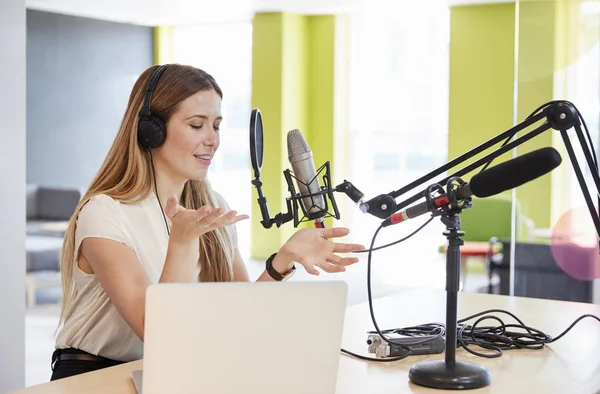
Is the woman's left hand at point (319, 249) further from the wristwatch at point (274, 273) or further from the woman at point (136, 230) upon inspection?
the wristwatch at point (274, 273)

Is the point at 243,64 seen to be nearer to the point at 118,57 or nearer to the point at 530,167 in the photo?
the point at 118,57

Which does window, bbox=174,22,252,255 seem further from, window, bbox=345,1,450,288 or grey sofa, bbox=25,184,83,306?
grey sofa, bbox=25,184,83,306

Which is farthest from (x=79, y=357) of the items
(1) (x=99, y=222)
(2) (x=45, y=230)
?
(2) (x=45, y=230)

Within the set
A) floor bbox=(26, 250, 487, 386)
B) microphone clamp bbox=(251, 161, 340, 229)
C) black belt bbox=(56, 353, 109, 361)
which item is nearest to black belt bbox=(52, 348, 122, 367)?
black belt bbox=(56, 353, 109, 361)

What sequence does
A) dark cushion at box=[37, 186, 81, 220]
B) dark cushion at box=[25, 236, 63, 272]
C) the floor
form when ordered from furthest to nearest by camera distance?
dark cushion at box=[37, 186, 81, 220]
dark cushion at box=[25, 236, 63, 272]
the floor

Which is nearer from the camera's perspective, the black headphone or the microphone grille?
the microphone grille

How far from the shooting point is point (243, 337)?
1272 mm

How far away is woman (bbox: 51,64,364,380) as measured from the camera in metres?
1.88

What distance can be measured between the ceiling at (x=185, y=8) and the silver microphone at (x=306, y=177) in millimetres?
7180

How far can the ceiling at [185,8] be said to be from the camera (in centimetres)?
873

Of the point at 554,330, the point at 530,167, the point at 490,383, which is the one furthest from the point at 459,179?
the point at 554,330

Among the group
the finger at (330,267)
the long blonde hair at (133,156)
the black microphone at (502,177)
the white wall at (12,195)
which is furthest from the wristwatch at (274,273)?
the white wall at (12,195)

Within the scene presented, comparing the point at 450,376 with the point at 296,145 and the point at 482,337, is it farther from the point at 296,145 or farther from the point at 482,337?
the point at 296,145

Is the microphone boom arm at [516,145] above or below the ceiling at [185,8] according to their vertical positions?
below
